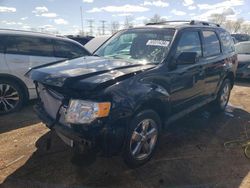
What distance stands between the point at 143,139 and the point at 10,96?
3.41 metres

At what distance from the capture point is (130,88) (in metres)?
3.29

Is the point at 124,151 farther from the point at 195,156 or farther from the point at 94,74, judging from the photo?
the point at 195,156

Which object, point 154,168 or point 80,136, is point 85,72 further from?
point 154,168

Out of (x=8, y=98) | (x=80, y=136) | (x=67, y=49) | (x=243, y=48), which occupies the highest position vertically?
(x=67, y=49)

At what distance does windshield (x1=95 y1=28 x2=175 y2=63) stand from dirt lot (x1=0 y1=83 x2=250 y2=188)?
4.86ft

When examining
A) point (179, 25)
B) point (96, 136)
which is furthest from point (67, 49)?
point (96, 136)

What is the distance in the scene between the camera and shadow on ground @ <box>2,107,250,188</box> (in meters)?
3.43

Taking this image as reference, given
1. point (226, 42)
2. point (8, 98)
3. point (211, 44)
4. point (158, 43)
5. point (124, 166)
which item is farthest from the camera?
point (226, 42)

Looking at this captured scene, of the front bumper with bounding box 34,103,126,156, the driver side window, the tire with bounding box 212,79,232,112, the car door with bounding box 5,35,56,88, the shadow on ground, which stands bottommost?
the shadow on ground

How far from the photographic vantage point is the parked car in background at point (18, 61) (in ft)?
18.6

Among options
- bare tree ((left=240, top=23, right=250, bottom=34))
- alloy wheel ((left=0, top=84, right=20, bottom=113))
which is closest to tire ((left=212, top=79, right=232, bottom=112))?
alloy wheel ((left=0, top=84, right=20, bottom=113))

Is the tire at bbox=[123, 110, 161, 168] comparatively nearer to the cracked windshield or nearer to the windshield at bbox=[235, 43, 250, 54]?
the cracked windshield

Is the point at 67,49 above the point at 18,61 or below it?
above

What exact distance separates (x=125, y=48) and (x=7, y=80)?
2.71 m
